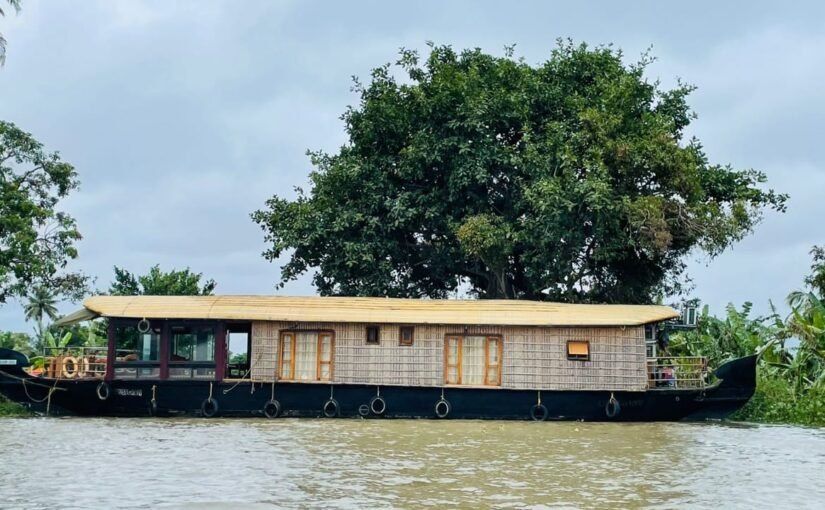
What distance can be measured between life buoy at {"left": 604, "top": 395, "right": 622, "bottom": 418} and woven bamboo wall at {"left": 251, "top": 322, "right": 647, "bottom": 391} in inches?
10.9

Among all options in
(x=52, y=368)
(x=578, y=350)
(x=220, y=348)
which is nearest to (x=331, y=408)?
(x=220, y=348)

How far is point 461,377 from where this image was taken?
2027cm

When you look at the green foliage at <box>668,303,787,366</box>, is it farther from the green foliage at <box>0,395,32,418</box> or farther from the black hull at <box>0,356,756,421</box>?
the green foliage at <box>0,395,32,418</box>

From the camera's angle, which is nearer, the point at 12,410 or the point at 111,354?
the point at 111,354

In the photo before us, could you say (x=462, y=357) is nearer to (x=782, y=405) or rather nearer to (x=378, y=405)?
(x=378, y=405)

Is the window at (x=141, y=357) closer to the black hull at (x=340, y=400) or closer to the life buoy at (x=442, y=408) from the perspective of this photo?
the black hull at (x=340, y=400)

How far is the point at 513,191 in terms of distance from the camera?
26.2m

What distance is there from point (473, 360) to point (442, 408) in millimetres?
1120

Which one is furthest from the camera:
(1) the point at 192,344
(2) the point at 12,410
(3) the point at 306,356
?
(2) the point at 12,410

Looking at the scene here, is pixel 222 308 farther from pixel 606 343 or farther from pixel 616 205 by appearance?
pixel 616 205

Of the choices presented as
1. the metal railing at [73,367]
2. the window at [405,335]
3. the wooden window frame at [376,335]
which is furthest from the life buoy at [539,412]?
the metal railing at [73,367]

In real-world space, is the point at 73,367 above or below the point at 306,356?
below

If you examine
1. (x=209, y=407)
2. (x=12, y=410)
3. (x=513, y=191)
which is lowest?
(x=12, y=410)

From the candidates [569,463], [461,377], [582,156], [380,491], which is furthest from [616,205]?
[380,491]
